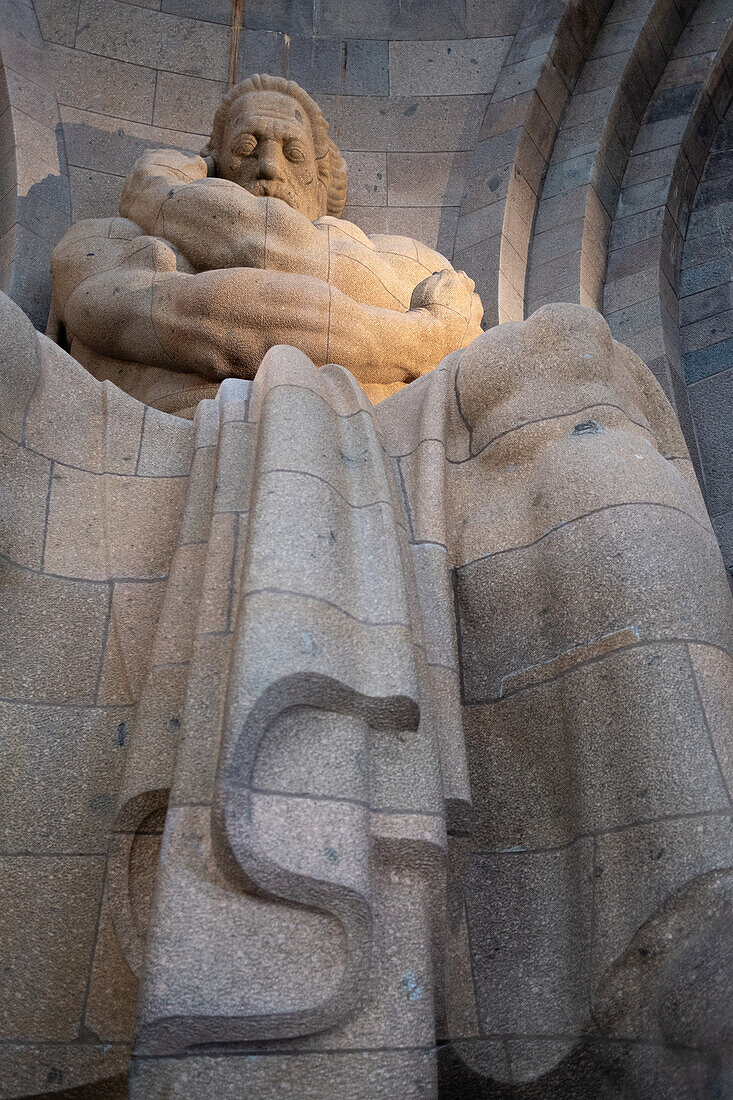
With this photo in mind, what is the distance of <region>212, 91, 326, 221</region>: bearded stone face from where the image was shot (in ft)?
18.3

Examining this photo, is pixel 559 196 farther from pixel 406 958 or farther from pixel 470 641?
pixel 406 958

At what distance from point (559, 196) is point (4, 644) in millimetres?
5893

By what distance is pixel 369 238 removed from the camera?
585 cm

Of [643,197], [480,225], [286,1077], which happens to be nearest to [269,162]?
[480,225]

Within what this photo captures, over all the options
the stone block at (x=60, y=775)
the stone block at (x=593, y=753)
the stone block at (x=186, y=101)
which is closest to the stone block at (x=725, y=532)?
the stone block at (x=593, y=753)

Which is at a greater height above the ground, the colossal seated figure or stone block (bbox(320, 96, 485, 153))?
stone block (bbox(320, 96, 485, 153))

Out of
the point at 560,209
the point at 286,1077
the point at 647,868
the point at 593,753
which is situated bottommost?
the point at 286,1077

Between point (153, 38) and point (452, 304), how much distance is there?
429 centimetres

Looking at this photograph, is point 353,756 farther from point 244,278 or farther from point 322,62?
point 322,62

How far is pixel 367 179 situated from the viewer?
750cm

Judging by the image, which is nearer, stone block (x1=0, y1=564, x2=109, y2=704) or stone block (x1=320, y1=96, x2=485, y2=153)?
stone block (x1=0, y1=564, x2=109, y2=704)

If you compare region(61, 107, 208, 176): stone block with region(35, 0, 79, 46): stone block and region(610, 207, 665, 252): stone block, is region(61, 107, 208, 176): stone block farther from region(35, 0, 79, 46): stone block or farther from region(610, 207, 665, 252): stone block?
region(610, 207, 665, 252): stone block

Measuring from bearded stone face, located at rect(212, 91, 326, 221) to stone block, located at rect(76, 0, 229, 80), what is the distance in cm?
233

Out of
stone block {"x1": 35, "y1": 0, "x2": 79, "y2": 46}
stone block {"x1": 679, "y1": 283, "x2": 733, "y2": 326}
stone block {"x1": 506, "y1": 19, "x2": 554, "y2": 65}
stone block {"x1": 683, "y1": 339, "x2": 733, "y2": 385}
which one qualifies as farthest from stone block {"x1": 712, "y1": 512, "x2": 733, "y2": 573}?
stone block {"x1": 35, "y1": 0, "x2": 79, "y2": 46}
